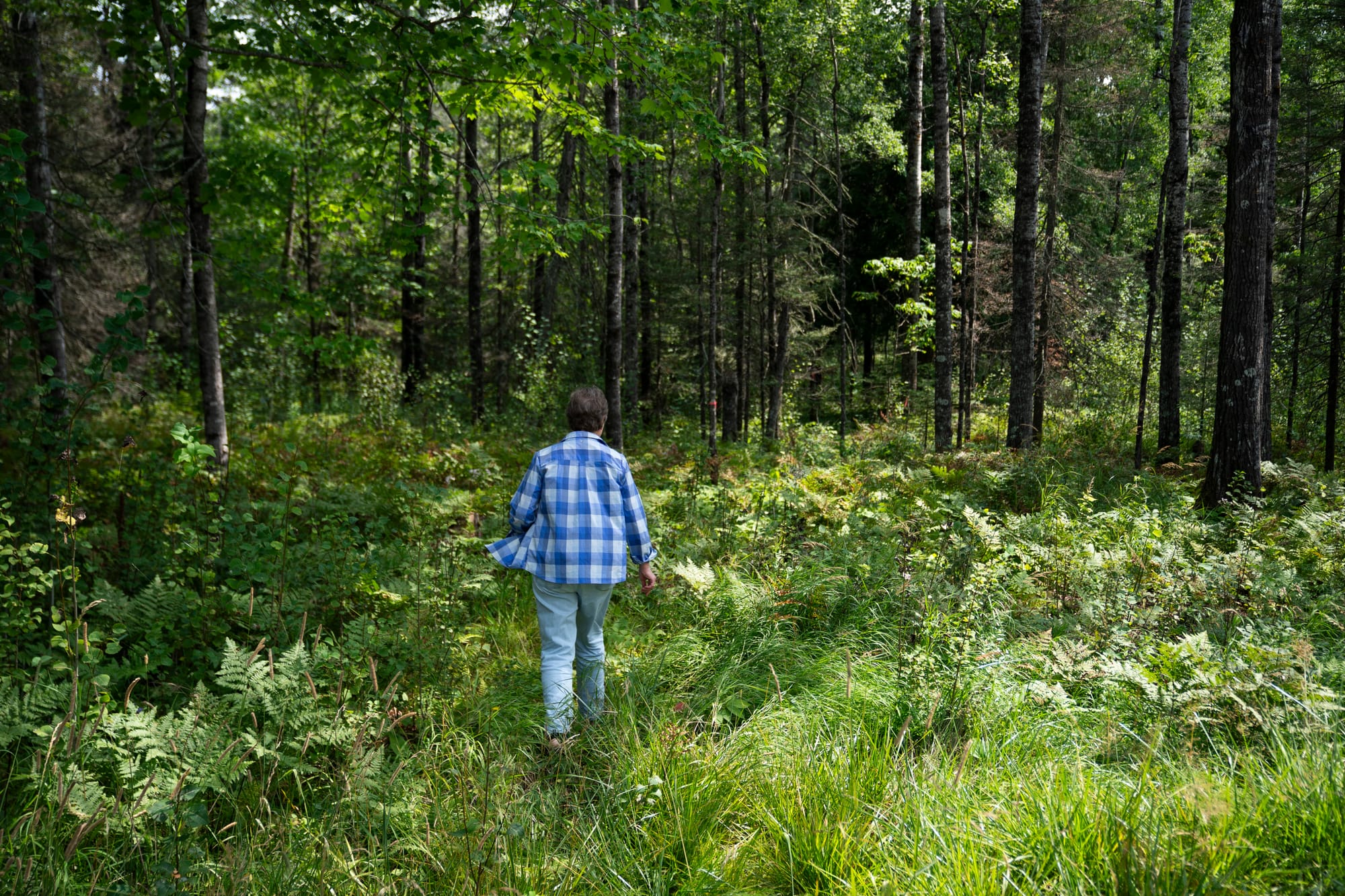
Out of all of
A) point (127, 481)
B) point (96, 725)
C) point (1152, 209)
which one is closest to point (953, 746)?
point (96, 725)

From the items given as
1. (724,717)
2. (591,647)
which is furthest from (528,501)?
(724,717)

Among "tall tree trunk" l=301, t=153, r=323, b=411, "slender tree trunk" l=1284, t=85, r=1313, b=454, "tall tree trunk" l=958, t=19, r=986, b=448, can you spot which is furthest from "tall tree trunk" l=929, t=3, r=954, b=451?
"tall tree trunk" l=301, t=153, r=323, b=411

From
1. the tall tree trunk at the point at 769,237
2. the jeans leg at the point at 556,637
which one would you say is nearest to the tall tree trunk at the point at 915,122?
the tall tree trunk at the point at 769,237

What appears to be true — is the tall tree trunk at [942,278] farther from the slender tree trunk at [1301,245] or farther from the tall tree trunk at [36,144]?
the tall tree trunk at [36,144]

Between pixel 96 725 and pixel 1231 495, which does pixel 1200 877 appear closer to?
pixel 96 725

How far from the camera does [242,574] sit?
16.3 feet

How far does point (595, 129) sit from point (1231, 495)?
794cm

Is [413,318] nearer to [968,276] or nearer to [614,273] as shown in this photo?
[614,273]

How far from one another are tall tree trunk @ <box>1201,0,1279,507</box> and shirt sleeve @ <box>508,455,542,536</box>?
7.71 m

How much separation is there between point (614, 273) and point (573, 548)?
21.8ft

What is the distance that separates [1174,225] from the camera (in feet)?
41.9

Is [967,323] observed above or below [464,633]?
above

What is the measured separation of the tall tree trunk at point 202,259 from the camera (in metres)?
6.49

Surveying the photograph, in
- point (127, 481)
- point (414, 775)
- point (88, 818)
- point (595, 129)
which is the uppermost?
point (595, 129)
